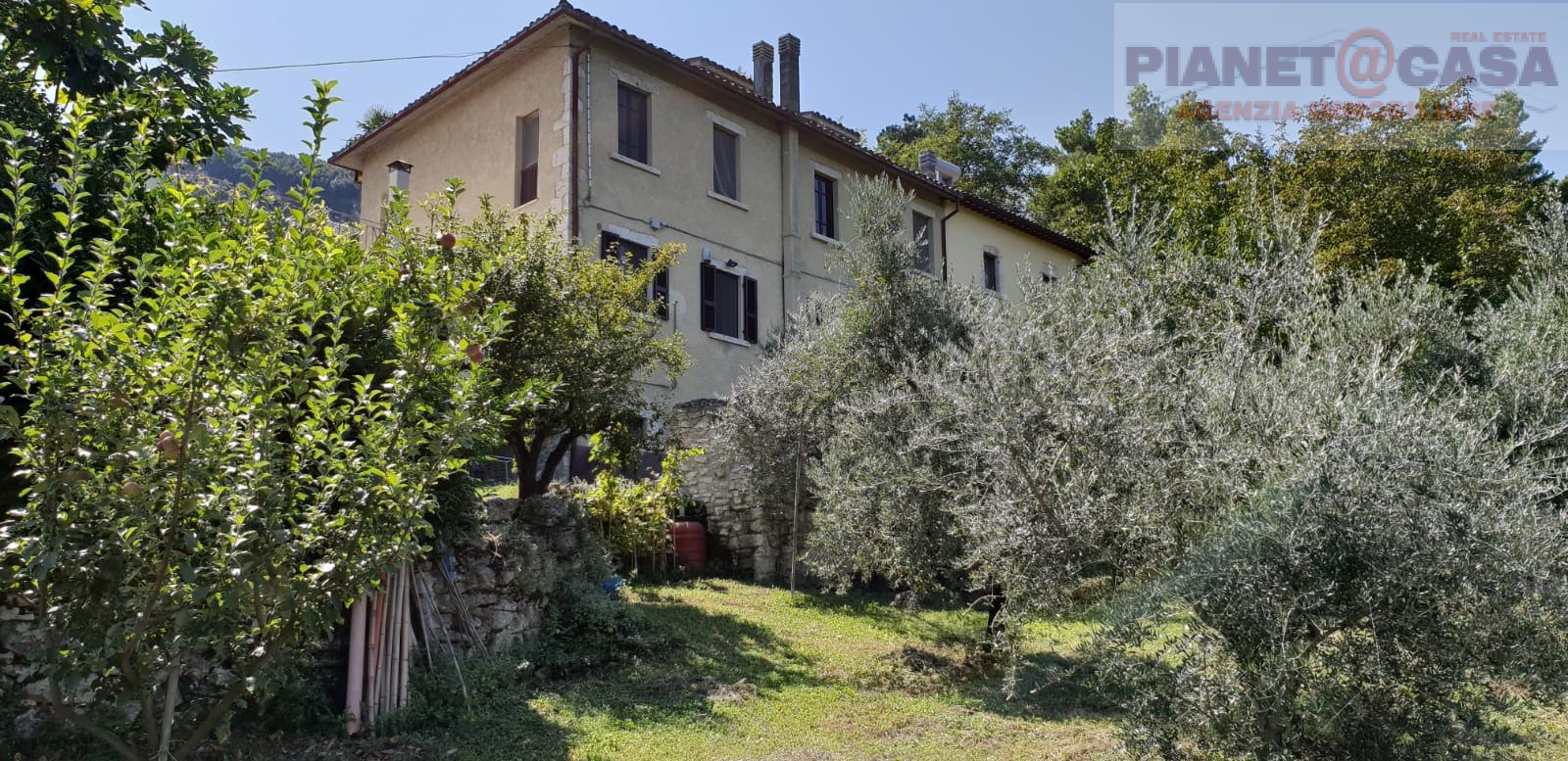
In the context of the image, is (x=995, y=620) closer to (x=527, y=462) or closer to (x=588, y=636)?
(x=588, y=636)

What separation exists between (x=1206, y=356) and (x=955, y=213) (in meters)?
17.3

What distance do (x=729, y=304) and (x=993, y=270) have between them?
31.0 feet

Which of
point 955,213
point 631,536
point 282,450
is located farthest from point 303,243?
point 955,213

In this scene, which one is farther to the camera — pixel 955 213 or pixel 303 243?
pixel 955 213

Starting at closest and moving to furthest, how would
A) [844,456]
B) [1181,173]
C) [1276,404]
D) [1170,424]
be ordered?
[1276,404] → [1170,424] → [844,456] → [1181,173]

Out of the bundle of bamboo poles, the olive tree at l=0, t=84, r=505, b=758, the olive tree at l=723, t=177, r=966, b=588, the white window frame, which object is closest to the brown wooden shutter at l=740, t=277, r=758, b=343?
the olive tree at l=723, t=177, r=966, b=588

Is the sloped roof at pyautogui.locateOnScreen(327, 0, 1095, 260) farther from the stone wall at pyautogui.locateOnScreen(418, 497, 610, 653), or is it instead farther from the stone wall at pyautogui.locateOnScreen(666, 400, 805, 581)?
the stone wall at pyautogui.locateOnScreen(418, 497, 610, 653)

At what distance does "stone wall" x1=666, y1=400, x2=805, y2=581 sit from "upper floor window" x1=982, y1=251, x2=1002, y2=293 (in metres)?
12.2

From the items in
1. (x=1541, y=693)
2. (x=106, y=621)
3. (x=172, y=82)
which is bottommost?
(x=1541, y=693)

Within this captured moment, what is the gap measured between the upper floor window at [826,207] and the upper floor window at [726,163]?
2414 millimetres

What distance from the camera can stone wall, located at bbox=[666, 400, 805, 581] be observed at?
14.4m

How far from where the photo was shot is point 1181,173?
23.1 metres

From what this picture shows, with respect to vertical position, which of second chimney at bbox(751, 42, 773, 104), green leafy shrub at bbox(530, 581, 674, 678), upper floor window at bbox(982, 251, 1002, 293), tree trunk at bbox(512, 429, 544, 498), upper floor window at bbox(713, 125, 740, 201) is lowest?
green leafy shrub at bbox(530, 581, 674, 678)

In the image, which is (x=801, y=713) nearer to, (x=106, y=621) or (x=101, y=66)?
(x=106, y=621)
